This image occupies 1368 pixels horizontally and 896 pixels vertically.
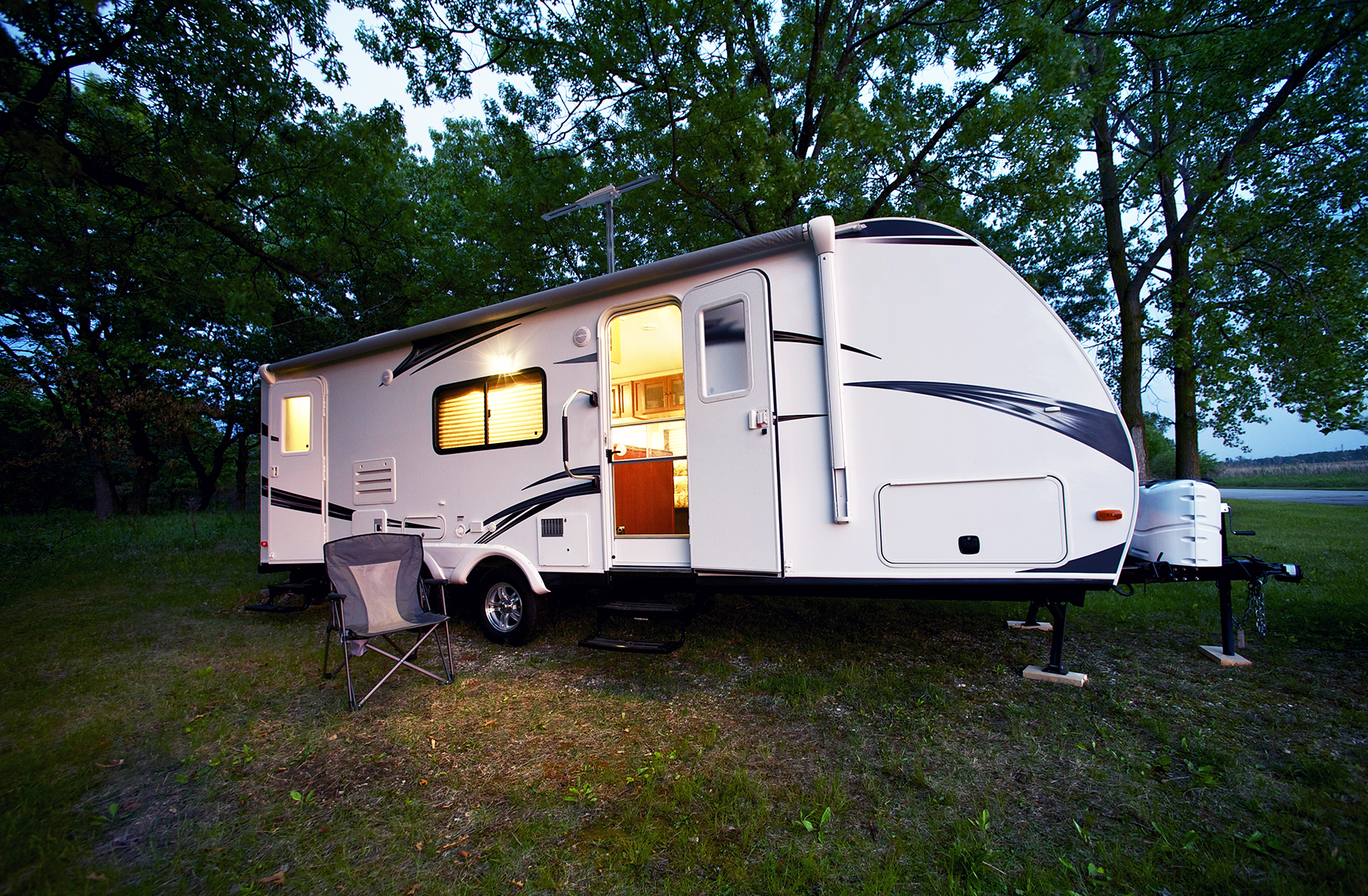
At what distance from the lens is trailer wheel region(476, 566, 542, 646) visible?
15.5ft

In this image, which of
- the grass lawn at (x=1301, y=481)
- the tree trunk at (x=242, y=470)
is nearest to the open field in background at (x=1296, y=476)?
the grass lawn at (x=1301, y=481)

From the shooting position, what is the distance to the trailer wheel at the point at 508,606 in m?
4.72

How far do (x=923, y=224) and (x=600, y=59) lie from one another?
627 cm

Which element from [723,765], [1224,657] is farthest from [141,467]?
[1224,657]

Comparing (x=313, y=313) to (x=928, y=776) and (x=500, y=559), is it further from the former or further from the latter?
(x=928, y=776)

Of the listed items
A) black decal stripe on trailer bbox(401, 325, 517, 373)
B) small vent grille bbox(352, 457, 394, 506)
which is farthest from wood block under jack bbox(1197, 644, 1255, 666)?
small vent grille bbox(352, 457, 394, 506)

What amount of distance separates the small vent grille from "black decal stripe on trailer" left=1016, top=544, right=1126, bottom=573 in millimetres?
5376

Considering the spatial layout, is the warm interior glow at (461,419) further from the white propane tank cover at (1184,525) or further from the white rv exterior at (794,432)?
the white propane tank cover at (1184,525)

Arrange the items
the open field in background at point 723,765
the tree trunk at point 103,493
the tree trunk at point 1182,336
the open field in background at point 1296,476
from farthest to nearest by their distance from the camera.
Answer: the open field in background at point 1296,476 → the tree trunk at point 103,493 → the tree trunk at point 1182,336 → the open field in background at point 723,765

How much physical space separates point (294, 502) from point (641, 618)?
13.9 ft

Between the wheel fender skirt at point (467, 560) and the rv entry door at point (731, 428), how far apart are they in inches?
58.7

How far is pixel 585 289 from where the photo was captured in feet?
14.7

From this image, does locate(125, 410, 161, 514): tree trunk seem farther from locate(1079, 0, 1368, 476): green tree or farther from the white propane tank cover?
locate(1079, 0, 1368, 476): green tree

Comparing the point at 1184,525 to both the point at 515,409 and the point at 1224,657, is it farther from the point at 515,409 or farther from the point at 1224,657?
the point at 515,409
